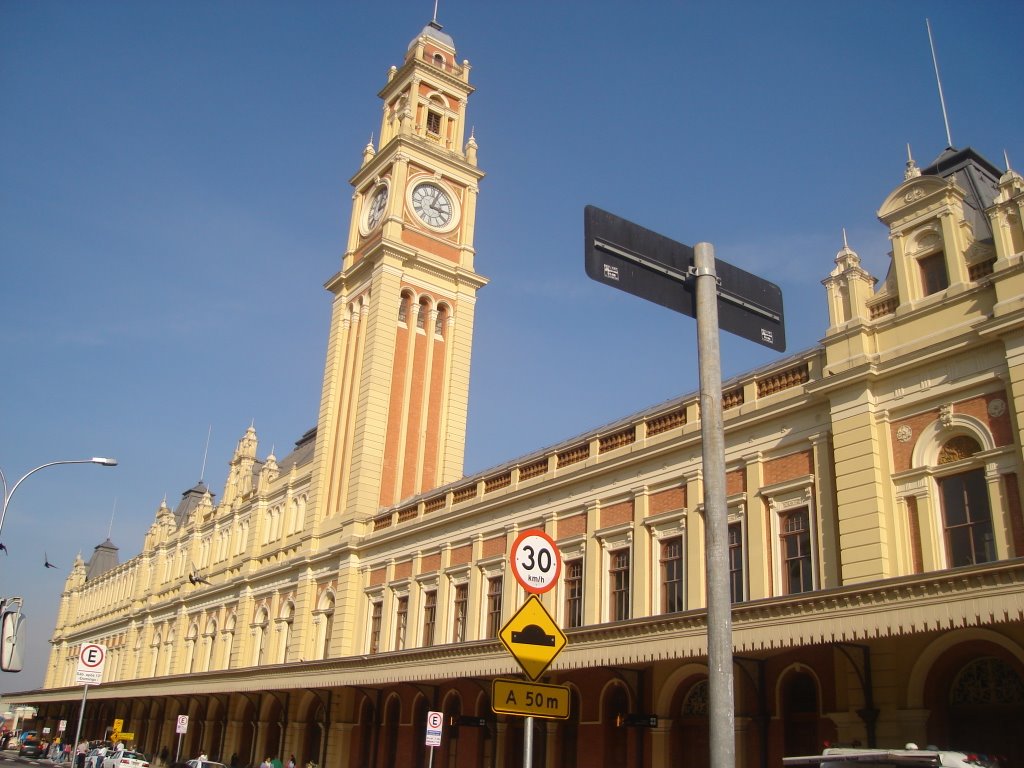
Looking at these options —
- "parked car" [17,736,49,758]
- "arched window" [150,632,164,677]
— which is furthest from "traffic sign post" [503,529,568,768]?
"parked car" [17,736,49,758]

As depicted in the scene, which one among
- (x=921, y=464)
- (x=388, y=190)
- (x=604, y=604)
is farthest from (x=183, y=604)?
(x=921, y=464)

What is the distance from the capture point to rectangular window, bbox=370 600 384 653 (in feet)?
112

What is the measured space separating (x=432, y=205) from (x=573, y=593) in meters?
25.5

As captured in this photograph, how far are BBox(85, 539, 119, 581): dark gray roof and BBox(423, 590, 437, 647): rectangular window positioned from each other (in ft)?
224

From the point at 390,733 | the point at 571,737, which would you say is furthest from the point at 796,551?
the point at 390,733

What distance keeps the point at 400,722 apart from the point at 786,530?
16464 millimetres

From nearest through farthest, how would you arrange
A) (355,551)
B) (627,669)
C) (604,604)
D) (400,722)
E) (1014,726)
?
(1014,726) → (627,669) → (604,604) → (400,722) → (355,551)

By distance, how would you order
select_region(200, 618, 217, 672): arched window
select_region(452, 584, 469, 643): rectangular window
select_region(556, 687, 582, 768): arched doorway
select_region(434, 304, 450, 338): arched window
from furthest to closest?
select_region(200, 618, 217, 672): arched window < select_region(434, 304, 450, 338): arched window < select_region(452, 584, 469, 643): rectangular window < select_region(556, 687, 582, 768): arched doorway

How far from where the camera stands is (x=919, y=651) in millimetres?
17047

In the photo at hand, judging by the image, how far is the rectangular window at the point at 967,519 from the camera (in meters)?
16.9

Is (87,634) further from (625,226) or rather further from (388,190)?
(625,226)

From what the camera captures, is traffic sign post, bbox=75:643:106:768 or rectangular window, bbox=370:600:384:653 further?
rectangular window, bbox=370:600:384:653

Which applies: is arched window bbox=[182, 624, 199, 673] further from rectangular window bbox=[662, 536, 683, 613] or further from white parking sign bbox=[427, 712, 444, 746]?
rectangular window bbox=[662, 536, 683, 613]

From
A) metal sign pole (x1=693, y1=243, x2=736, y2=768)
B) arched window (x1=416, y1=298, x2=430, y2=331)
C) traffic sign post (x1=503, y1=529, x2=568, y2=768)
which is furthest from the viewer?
arched window (x1=416, y1=298, x2=430, y2=331)
